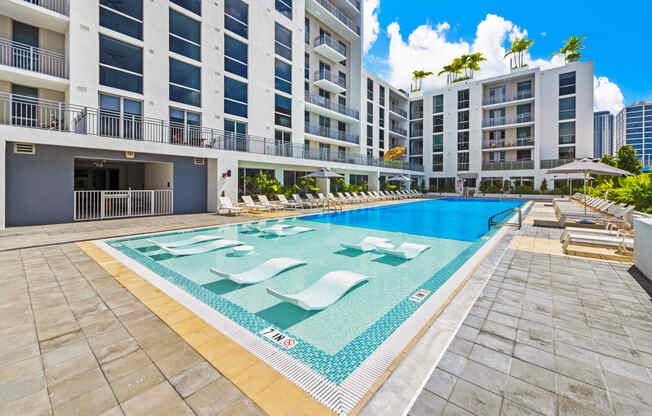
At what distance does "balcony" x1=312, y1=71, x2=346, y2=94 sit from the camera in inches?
918

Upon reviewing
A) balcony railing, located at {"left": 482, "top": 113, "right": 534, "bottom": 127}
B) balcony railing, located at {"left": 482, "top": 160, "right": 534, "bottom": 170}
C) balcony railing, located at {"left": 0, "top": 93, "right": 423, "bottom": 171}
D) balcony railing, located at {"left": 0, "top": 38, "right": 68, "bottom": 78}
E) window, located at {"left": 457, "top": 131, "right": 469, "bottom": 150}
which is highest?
balcony railing, located at {"left": 482, "top": 113, "right": 534, "bottom": 127}

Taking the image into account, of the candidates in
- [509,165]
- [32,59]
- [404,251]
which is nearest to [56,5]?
[32,59]

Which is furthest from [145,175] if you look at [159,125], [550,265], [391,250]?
[550,265]

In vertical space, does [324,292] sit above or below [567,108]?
below

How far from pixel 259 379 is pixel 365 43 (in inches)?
1238

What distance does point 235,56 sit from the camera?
54.8 ft

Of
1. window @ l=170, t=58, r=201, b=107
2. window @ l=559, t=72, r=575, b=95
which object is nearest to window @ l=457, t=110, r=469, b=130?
window @ l=559, t=72, r=575, b=95

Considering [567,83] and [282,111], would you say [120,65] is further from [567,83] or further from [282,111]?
[567,83]

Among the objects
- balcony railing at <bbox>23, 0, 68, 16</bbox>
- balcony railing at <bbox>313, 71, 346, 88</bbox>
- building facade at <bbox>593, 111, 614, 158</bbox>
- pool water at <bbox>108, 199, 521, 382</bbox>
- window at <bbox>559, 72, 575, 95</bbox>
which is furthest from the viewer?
building facade at <bbox>593, 111, 614, 158</bbox>

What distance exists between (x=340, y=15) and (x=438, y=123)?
19122 millimetres

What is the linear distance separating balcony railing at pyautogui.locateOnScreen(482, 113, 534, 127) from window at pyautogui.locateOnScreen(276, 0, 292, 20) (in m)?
25.4

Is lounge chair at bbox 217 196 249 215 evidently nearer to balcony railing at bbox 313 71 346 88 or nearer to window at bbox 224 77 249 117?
window at bbox 224 77 249 117

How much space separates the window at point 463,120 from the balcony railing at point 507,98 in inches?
87.0

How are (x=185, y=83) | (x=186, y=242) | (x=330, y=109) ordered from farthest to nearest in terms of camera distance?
(x=330, y=109), (x=185, y=83), (x=186, y=242)
